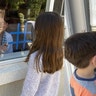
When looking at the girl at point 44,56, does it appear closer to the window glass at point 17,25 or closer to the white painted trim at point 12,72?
the white painted trim at point 12,72

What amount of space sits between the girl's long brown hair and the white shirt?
42mm

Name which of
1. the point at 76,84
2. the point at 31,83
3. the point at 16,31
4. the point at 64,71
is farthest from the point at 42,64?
the point at 64,71

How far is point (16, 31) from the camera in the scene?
206 centimetres

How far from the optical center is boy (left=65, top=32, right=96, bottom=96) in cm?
132

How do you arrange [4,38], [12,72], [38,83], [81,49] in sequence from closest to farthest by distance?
[81,49] → [38,83] → [12,72] → [4,38]

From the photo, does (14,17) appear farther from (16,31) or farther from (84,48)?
(84,48)

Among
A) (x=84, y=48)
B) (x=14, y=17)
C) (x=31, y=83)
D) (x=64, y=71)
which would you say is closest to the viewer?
(x=84, y=48)

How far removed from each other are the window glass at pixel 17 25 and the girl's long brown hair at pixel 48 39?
368 millimetres

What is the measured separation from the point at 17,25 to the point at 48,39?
0.48 m

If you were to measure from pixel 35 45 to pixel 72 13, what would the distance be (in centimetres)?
77

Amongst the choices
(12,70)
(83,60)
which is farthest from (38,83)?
(83,60)

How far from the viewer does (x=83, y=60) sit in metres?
1.34

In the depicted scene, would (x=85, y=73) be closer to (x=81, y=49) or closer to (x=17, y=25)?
(x=81, y=49)

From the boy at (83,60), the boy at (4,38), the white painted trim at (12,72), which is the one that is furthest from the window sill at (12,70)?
the boy at (83,60)
